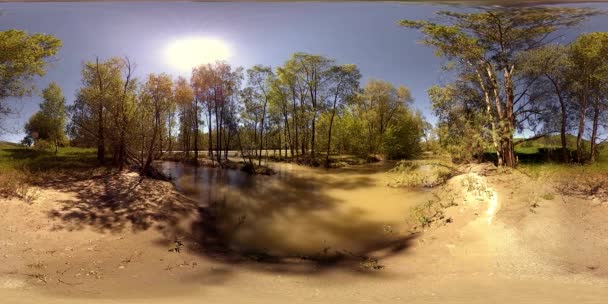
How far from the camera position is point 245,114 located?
2150 millimetres

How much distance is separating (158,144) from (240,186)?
0.60 m

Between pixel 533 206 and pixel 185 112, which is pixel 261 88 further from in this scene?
pixel 533 206

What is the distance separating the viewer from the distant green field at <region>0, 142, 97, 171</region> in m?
2.00

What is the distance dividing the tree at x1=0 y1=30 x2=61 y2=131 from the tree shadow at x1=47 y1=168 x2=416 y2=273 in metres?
0.60

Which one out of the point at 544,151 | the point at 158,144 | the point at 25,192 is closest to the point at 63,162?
the point at 25,192

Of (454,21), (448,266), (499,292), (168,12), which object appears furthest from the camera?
(454,21)

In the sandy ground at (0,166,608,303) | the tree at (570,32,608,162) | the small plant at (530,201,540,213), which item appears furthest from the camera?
the small plant at (530,201,540,213)

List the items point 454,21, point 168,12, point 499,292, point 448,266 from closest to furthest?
point 499,292 → point 448,266 → point 168,12 → point 454,21

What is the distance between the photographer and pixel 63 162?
2.04 meters

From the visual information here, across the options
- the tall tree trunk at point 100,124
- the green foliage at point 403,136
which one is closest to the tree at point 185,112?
the tall tree trunk at point 100,124

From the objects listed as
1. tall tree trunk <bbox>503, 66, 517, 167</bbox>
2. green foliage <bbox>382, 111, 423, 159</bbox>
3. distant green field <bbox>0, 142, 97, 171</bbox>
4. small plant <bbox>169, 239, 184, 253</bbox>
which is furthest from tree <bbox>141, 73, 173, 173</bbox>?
tall tree trunk <bbox>503, 66, 517, 167</bbox>

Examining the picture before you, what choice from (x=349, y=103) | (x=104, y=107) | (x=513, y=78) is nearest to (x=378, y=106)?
(x=349, y=103)

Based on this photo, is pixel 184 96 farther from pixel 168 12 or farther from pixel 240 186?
pixel 240 186

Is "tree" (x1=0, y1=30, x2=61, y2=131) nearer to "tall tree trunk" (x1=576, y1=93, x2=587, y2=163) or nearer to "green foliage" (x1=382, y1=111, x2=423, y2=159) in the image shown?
"green foliage" (x1=382, y1=111, x2=423, y2=159)
